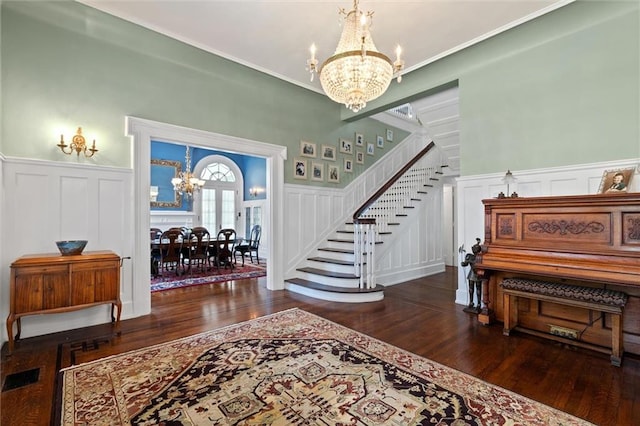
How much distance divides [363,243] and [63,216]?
3881 millimetres

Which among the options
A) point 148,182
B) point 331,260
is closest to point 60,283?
point 148,182

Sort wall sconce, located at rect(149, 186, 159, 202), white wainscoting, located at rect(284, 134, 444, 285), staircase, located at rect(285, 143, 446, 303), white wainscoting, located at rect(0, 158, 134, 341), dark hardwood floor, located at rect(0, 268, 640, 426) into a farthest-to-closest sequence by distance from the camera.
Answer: wall sconce, located at rect(149, 186, 159, 202), white wainscoting, located at rect(284, 134, 444, 285), staircase, located at rect(285, 143, 446, 303), white wainscoting, located at rect(0, 158, 134, 341), dark hardwood floor, located at rect(0, 268, 640, 426)

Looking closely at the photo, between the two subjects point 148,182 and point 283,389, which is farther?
point 148,182

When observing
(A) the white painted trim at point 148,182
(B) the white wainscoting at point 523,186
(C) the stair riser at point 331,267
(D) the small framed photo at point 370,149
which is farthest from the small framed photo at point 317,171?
(B) the white wainscoting at point 523,186

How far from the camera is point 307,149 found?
18.4 ft

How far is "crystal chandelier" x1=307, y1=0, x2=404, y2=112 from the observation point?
2.41 m

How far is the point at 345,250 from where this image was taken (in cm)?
539

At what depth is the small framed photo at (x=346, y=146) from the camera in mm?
6242

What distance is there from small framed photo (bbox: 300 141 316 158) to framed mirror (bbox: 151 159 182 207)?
5.16 metres

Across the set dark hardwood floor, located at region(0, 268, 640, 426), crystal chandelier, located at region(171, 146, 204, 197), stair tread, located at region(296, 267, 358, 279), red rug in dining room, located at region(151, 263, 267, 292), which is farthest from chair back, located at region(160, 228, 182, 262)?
stair tread, located at region(296, 267, 358, 279)

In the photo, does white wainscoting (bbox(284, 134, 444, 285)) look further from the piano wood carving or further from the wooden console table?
the wooden console table

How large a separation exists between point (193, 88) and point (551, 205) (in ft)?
15.6

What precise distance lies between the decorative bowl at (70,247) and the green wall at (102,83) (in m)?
1.00

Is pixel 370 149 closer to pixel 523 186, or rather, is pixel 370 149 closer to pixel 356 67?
pixel 523 186
